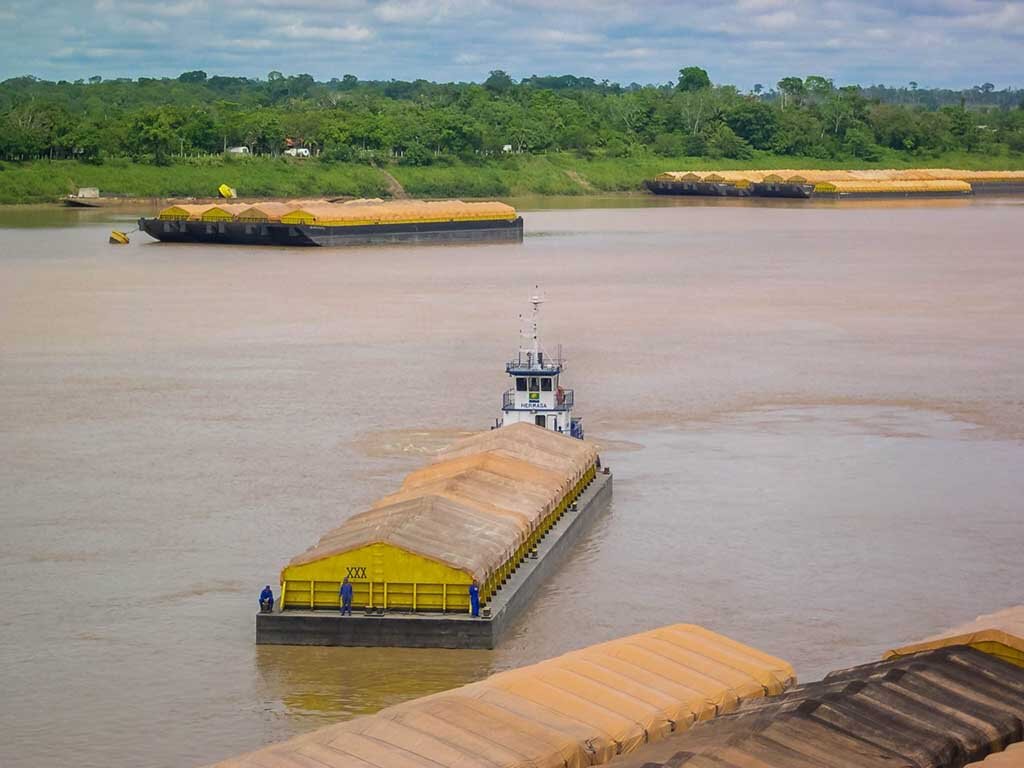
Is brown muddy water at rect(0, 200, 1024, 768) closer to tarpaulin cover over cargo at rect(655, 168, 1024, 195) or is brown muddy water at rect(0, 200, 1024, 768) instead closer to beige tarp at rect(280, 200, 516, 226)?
beige tarp at rect(280, 200, 516, 226)

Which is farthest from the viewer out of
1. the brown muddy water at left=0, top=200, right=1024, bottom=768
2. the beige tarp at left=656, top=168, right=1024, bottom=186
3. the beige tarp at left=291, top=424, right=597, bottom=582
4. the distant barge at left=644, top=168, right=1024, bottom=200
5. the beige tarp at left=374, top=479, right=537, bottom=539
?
the beige tarp at left=656, top=168, right=1024, bottom=186

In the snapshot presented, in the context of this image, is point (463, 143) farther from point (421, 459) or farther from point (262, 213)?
point (421, 459)

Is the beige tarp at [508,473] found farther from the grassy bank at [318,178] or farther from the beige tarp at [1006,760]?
the grassy bank at [318,178]

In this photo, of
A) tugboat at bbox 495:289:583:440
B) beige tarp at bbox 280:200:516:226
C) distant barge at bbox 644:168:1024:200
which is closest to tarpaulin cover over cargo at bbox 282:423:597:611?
tugboat at bbox 495:289:583:440

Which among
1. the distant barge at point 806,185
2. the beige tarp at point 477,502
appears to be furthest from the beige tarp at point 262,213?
the distant barge at point 806,185

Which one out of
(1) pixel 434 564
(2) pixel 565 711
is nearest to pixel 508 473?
(1) pixel 434 564

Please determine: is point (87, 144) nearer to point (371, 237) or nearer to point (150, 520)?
point (371, 237)
